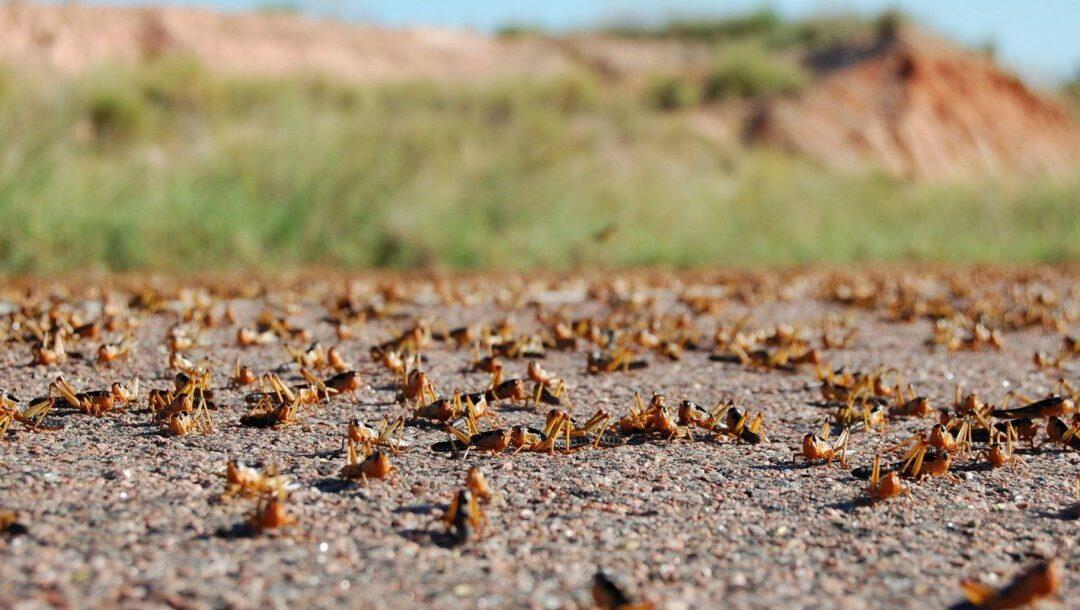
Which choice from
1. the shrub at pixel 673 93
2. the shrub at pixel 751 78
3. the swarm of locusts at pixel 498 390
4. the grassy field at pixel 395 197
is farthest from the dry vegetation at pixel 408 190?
the shrub at pixel 751 78

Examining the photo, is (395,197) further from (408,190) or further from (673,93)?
(673,93)

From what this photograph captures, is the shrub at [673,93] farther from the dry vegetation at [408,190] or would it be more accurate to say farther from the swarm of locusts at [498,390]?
the swarm of locusts at [498,390]

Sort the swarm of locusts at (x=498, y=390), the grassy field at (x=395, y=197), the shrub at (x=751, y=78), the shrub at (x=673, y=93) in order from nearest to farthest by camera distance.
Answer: the swarm of locusts at (x=498, y=390) → the grassy field at (x=395, y=197) → the shrub at (x=673, y=93) → the shrub at (x=751, y=78)

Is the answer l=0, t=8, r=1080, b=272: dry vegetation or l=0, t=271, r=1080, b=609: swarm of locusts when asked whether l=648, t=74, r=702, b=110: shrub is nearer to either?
l=0, t=8, r=1080, b=272: dry vegetation

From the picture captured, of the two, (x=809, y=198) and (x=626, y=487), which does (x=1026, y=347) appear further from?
(x=809, y=198)

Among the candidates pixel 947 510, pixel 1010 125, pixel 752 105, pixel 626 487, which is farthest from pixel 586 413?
pixel 1010 125

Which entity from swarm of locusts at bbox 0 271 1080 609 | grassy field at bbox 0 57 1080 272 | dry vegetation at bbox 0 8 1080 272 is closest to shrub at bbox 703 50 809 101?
dry vegetation at bbox 0 8 1080 272
